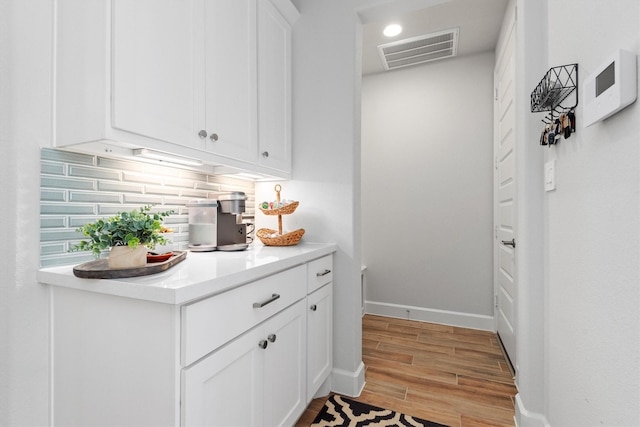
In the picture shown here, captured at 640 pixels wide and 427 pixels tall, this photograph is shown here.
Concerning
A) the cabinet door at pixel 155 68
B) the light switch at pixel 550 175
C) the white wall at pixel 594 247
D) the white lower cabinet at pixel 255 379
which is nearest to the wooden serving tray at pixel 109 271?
the white lower cabinet at pixel 255 379

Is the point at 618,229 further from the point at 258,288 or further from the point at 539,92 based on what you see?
the point at 258,288

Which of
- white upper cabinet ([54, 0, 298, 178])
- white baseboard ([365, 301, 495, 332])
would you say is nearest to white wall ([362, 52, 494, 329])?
white baseboard ([365, 301, 495, 332])

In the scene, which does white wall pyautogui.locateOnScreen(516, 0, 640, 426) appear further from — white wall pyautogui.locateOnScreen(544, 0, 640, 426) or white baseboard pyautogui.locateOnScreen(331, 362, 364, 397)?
white baseboard pyautogui.locateOnScreen(331, 362, 364, 397)

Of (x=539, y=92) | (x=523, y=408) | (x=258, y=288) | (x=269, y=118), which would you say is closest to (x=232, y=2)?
(x=269, y=118)

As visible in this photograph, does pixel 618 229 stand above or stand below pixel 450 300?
above

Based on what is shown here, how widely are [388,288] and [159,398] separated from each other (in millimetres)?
2692

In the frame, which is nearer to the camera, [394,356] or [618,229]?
[618,229]

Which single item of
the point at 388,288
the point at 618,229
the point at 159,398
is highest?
the point at 618,229

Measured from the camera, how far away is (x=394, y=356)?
7.70 feet

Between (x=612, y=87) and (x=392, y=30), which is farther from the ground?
(x=392, y=30)

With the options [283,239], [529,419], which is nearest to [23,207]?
[283,239]

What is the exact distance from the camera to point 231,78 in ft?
4.84

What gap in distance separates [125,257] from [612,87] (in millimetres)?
1467

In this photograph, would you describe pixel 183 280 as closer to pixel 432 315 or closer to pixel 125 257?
pixel 125 257
